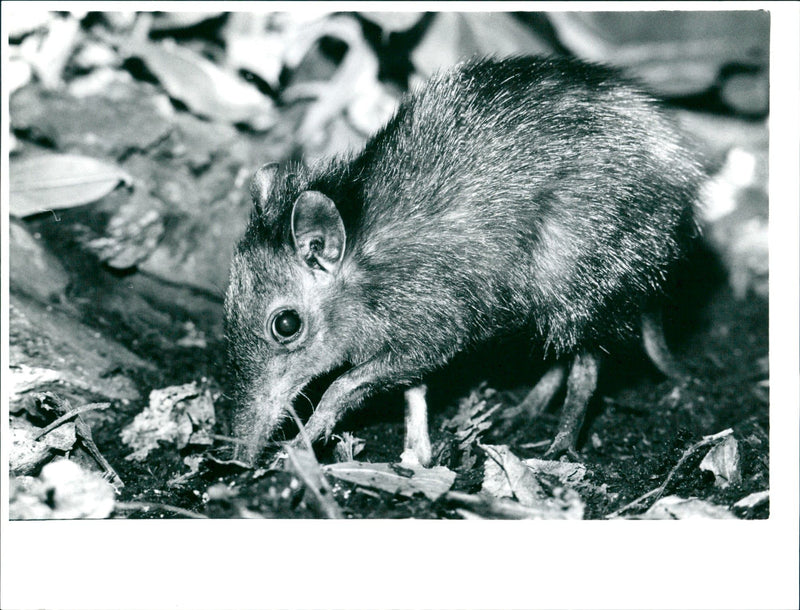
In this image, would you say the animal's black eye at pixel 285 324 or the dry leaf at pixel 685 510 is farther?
the animal's black eye at pixel 285 324

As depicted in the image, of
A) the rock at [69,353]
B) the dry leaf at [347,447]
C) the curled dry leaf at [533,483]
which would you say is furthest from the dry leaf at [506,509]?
the rock at [69,353]

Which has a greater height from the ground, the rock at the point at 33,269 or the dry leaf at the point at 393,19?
the dry leaf at the point at 393,19

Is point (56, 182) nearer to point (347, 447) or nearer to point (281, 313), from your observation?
point (281, 313)

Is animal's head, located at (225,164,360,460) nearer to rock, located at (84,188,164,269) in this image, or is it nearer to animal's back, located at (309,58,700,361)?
animal's back, located at (309,58,700,361)

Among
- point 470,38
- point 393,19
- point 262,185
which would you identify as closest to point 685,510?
point 262,185

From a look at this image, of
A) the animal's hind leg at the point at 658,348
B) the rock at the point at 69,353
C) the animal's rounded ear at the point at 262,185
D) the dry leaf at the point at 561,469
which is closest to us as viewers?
the dry leaf at the point at 561,469

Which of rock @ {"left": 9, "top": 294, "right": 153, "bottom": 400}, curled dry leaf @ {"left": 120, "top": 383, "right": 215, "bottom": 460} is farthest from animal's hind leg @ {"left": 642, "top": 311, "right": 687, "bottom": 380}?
rock @ {"left": 9, "top": 294, "right": 153, "bottom": 400}

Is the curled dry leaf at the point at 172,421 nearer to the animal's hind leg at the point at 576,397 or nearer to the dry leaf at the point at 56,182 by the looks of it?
the dry leaf at the point at 56,182
